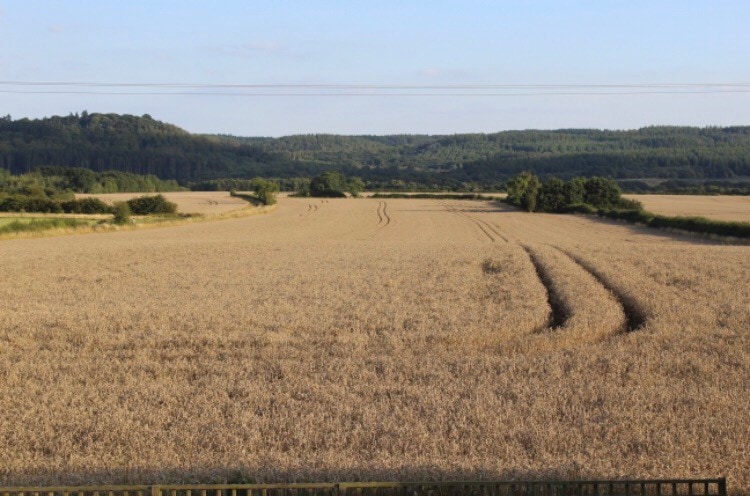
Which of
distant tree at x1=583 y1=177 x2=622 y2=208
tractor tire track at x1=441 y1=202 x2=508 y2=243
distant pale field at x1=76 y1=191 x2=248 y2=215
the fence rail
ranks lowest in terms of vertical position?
tractor tire track at x1=441 y1=202 x2=508 y2=243

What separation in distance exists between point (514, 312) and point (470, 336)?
3.04 metres

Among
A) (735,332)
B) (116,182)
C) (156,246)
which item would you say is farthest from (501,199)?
(735,332)

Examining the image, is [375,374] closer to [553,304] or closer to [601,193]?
Answer: [553,304]

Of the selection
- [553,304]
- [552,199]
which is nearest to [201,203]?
[552,199]

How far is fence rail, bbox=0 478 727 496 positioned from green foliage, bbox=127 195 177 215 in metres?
73.5

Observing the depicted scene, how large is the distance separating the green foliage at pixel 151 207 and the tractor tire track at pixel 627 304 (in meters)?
58.1

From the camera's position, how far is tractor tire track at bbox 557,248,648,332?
18.8 meters

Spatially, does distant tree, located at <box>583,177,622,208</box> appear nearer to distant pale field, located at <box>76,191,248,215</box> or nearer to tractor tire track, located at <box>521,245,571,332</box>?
distant pale field, located at <box>76,191,248,215</box>

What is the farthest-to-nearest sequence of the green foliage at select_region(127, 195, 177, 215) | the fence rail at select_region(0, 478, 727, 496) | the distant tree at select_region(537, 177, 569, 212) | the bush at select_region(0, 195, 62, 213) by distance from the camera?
the distant tree at select_region(537, 177, 569, 212), the green foliage at select_region(127, 195, 177, 215), the bush at select_region(0, 195, 62, 213), the fence rail at select_region(0, 478, 727, 496)

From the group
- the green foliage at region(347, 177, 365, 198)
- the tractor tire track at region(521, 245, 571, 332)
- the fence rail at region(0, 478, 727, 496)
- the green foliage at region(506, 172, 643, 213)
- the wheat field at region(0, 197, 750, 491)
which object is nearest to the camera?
the fence rail at region(0, 478, 727, 496)

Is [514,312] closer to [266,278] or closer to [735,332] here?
[735,332]

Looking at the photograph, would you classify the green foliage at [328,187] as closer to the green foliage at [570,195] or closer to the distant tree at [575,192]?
the green foliage at [570,195]

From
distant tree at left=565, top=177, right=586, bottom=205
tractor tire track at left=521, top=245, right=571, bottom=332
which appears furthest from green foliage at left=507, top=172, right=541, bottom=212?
tractor tire track at left=521, top=245, right=571, bottom=332

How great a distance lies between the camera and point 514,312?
19.5 meters
